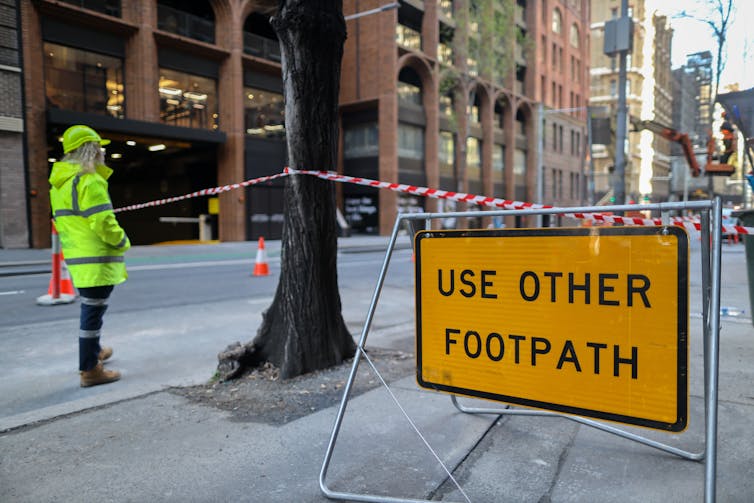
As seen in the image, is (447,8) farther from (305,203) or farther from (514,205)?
(514,205)

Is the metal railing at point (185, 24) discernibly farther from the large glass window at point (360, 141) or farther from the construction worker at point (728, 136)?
the construction worker at point (728, 136)

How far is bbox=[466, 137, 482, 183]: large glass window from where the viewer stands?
42.2 m

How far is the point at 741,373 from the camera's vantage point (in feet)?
14.2

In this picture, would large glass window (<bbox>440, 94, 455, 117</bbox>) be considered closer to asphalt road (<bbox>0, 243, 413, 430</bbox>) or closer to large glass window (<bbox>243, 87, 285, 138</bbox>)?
large glass window (<bbox>243, 87, 285, 138</bbox>)

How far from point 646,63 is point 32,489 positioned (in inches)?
3428

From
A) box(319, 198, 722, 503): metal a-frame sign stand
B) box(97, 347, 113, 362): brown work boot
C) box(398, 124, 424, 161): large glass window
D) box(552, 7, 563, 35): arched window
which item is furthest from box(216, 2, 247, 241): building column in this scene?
box(552, 7, 563, 35): arched window

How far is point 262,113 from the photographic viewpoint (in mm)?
28859

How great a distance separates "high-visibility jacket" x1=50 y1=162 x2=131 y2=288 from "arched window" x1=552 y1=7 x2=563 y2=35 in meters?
56.2

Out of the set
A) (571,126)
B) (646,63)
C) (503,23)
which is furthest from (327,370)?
(646,63)

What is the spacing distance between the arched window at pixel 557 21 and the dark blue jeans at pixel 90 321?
2222 inches

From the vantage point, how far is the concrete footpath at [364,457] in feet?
8.29

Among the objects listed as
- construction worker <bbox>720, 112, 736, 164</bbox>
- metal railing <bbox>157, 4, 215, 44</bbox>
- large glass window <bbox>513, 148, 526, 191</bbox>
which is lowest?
construction worker <bbox>720, 112, 736, 164</bbox>

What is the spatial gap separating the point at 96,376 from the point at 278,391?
166cm

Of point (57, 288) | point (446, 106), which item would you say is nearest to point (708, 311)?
point (57, 288)
